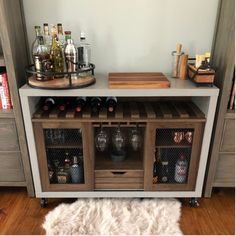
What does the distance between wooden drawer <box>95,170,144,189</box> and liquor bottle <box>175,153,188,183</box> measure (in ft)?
0.77

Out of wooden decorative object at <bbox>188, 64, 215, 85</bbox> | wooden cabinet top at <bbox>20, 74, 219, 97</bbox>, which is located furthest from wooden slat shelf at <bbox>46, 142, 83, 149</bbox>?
wooden decorative object at <bbox>188, 64, 215, 85</bbox>

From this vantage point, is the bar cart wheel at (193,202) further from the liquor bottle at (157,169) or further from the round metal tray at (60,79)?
the round metal tray at (60,79)

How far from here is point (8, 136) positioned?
1.50m

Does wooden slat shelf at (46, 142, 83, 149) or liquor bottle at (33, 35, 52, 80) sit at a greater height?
liquor bottle at (33, 35, 52, 80)

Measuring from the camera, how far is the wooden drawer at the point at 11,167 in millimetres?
1559

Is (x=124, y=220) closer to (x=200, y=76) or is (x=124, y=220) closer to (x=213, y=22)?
(x=200, y=76)

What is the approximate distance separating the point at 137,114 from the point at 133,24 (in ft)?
1.98

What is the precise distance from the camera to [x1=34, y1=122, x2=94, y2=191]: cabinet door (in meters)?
1.41

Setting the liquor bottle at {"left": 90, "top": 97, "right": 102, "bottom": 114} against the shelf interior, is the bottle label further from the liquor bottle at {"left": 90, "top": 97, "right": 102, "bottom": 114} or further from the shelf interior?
the liquor bottle at {"left": 90, "top": 97, "right": 102, "bottom": 114}

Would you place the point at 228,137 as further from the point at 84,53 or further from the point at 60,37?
the point at 60,37

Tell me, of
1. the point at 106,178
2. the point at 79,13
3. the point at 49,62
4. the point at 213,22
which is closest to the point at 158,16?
the point at 213,22

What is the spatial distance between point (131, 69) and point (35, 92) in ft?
2.23

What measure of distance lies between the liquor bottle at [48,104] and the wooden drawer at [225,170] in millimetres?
1134

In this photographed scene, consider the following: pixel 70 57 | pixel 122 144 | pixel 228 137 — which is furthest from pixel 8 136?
pixel 228 137
